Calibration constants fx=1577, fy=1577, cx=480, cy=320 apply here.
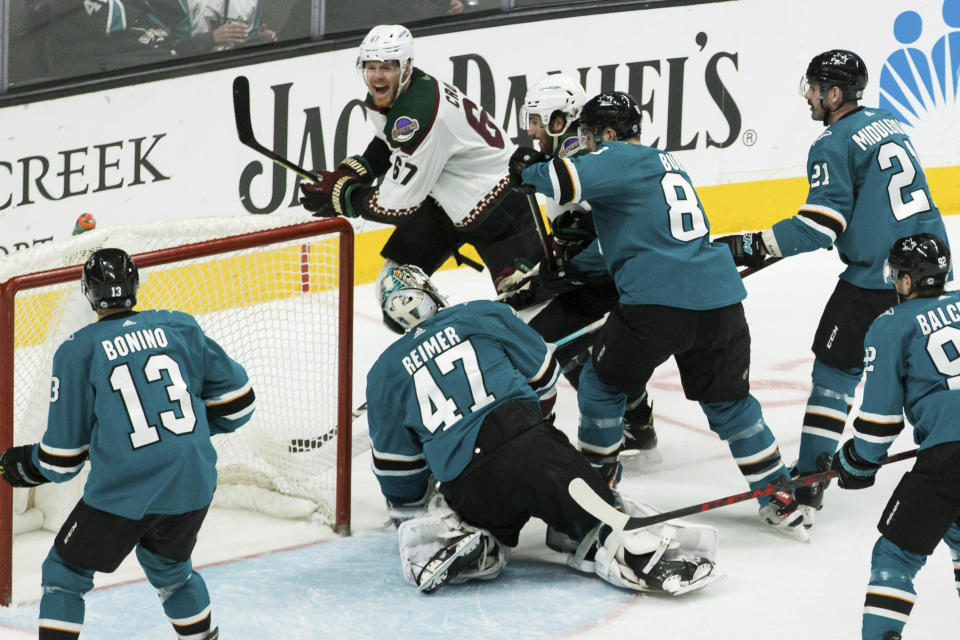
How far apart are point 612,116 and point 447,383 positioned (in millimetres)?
879

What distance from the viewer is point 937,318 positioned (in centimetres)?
323

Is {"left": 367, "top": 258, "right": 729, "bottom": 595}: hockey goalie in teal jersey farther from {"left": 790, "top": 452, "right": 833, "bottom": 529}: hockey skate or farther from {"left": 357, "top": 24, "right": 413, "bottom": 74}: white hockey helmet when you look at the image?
{"left": 357, "top": 24, "right": 413, "bottom": 74}: white hockey helmet

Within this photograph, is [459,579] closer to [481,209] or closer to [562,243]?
[562,243]

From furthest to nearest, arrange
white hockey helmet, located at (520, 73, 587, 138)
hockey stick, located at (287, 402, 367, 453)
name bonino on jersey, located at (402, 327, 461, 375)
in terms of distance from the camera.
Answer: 1. white hockey helmet, located at (520, 73, 587, 138)
2. hockey stick, located at (287, 402, 367, 453)
3. name bonino on jersey, located at (402, 327, 461, 375)

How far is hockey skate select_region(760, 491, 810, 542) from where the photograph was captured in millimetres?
4246

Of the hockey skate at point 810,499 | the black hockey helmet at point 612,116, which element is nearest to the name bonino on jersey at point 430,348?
the black hockey helmet at point 612,116

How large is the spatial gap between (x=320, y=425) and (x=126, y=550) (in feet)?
4.38

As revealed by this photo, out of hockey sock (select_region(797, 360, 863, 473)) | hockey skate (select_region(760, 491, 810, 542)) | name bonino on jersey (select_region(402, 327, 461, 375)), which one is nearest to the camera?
name bonino on jersey (select_region(402, 327, 461, 375))

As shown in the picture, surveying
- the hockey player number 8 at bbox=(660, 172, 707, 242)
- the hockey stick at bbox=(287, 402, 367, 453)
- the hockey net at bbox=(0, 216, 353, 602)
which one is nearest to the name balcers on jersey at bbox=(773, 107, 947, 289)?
the hockey player number 8 at bbox=(660, 172, 707, 242)

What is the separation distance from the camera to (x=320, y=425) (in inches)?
179

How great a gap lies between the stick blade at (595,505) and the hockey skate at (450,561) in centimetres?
28

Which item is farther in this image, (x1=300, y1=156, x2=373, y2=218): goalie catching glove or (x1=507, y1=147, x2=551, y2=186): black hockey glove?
(x1=300, y1=156, x2=373, y2=218): goalie catching glove

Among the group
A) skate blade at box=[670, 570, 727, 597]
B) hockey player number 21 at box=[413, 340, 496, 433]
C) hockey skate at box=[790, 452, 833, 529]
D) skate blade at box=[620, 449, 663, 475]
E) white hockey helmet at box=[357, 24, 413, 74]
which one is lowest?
skate blade at box=[670, 570, 727, 597]

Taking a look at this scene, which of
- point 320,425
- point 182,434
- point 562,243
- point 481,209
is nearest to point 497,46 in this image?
point 481,209
